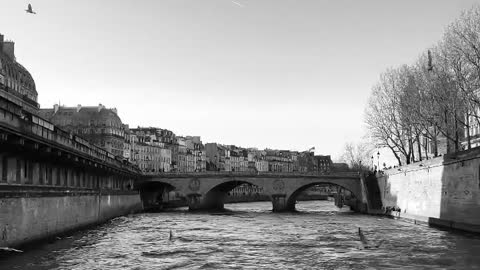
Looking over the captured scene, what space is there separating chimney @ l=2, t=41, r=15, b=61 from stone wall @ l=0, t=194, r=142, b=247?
4633cm

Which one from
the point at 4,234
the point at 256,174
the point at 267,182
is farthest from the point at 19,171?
the point at 267,182

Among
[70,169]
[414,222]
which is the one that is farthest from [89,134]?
[414,222]

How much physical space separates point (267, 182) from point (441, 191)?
51.6m

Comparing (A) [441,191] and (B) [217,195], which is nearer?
(A) [441,191]

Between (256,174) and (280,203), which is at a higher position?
(256,174)

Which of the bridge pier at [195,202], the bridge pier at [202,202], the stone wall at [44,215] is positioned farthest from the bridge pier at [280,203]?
the stone wall at [44,215]

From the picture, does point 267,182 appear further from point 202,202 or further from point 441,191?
point 441,191

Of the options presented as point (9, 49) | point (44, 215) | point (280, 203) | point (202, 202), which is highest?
point (9, 49)

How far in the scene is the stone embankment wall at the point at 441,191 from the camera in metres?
46.8

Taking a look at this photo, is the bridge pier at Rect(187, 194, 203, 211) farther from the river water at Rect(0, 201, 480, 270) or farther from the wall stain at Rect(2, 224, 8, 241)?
the wall stain at Rect(2, 224, 8, 241)

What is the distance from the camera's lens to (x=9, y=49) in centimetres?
10138

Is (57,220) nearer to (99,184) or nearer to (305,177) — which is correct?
(99,184)

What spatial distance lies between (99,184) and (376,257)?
4444cm

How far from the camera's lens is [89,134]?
138m
